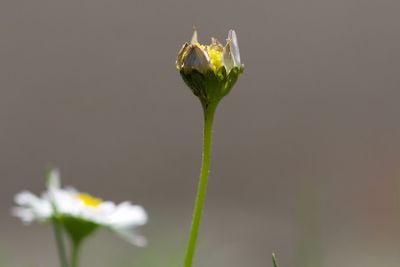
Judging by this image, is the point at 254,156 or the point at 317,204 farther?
the point at 254,156

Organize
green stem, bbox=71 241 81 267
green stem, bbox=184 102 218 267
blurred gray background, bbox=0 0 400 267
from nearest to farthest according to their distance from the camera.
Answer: green stem, bbox=184 102 218 267 < green stem, bbox=71 241 81 267 < blurred gray background, bbox=0 0 400 267

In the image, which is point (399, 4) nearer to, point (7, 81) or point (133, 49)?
point (133, 49)

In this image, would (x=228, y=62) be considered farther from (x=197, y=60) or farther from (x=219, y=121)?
(x=219, y=121)

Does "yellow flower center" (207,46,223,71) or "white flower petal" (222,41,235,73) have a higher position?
"yellow flower center" (207,46,223,71)

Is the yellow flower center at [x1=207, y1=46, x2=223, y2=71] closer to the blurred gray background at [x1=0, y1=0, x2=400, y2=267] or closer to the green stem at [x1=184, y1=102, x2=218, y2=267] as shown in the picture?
the green stem at [x1=184, y1=102, x2=218, y2=267]

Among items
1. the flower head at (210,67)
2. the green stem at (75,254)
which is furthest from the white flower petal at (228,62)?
the green stem at (75,254)

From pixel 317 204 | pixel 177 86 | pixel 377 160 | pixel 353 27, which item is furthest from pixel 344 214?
pixel 353 27

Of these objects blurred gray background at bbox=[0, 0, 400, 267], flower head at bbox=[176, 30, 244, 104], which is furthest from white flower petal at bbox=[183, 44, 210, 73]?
blurred gray background at bbox=[0, 0, 400, 267]
